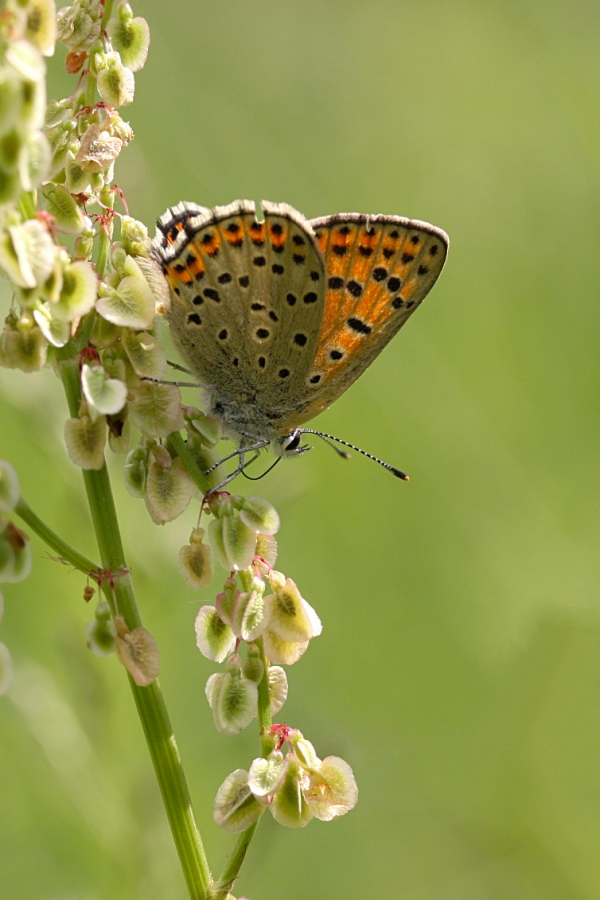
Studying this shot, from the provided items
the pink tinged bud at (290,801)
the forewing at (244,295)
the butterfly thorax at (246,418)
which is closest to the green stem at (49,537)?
the pink tinged bud at (290,801)

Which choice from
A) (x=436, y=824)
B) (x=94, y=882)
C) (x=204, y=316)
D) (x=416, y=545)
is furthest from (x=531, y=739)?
(x=204, y=316)

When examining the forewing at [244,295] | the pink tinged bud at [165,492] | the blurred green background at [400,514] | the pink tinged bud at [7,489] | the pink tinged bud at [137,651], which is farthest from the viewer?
the blurred green background at [400,514]

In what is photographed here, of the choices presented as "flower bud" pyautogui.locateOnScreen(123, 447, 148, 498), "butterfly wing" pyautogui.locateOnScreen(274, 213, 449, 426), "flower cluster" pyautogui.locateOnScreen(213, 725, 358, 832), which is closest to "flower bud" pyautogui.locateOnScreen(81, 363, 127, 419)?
"flower bud" pyautogui.locateOnScreen(123, 447, 148, 498)

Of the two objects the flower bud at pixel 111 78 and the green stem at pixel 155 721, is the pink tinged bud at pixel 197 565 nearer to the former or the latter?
the green stem at pixel 155 721

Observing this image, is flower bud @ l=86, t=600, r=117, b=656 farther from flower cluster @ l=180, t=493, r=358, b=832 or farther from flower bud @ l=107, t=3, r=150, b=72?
flower bud @ l=107, t=3, r=150, b=72

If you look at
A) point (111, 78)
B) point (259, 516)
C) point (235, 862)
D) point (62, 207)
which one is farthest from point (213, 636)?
point (111, 78)

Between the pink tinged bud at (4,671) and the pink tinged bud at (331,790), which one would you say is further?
the pink tinged bud at (331,790)

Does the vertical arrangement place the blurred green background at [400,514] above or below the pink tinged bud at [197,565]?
below
